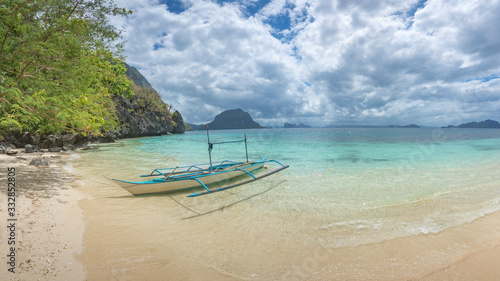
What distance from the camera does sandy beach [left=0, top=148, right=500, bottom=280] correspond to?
12.3 feet

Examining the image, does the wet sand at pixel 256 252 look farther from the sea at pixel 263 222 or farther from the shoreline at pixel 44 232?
the shoreline at pixel 44 232

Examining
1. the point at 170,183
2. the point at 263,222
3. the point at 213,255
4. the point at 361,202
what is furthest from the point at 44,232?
the point at 361,202

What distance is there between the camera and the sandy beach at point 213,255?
3.76m

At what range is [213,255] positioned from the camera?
4461 mm

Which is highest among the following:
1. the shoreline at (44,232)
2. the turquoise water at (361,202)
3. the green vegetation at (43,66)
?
the green vegetation at (43,66)

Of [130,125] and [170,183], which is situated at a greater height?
[130,125]

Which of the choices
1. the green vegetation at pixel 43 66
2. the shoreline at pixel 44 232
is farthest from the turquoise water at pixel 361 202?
the green vegetation at pixel 43 66

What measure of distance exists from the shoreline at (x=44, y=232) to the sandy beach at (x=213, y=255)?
0.05 ft

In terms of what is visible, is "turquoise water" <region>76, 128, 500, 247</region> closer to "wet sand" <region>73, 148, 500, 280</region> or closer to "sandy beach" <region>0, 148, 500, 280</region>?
"wet sand" <region>73, 148, 500, 280</region>

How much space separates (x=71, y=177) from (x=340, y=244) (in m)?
11.8

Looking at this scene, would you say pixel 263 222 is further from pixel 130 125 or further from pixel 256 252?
pixel 130 125

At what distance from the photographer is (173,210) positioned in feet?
23.1

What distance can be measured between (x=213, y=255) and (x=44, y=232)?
3718 millimetres

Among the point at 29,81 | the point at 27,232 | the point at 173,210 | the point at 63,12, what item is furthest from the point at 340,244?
the point at 63,12
